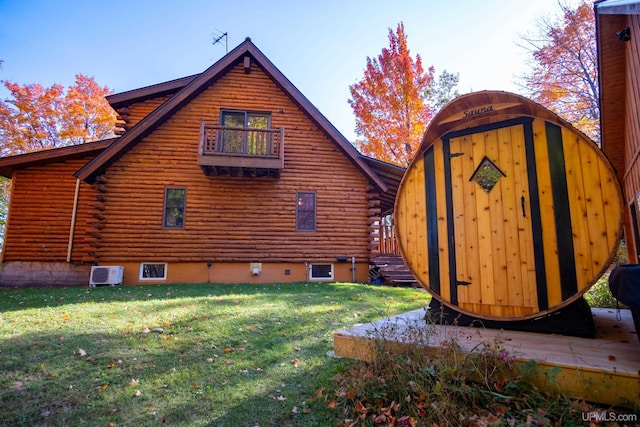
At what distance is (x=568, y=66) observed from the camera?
14375 millimetres

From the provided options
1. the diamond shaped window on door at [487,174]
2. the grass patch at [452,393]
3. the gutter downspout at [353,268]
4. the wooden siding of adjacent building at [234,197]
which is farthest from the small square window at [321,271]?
the grass patch at [452,393]

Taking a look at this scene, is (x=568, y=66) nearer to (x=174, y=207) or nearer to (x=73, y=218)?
(x=174, y=207)

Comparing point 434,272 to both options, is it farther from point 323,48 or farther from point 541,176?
point 323,48

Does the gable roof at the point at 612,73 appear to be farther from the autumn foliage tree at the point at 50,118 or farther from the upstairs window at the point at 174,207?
the autumn foliage tree at the point at 50,118

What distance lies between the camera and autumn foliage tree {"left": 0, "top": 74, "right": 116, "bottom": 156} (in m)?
18.6

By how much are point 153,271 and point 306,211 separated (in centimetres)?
585

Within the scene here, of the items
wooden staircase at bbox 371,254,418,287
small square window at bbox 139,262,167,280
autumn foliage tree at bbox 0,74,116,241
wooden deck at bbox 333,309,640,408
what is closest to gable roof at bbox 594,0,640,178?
wooden deck at bbox 333,309,640,408

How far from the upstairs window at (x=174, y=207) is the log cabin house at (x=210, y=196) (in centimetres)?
5

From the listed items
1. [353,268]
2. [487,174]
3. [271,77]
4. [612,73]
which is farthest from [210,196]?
[612,73]

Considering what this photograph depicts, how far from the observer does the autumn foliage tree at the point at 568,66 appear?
1383 centimetres

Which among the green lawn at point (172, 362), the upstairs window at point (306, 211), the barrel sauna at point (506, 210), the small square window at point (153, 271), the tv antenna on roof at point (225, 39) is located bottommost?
the green lawn at point (172, 362)

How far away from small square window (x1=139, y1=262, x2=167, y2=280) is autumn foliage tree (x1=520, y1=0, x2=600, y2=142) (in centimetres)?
1807

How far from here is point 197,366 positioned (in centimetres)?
367

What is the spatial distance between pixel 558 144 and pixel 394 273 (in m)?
8.45
